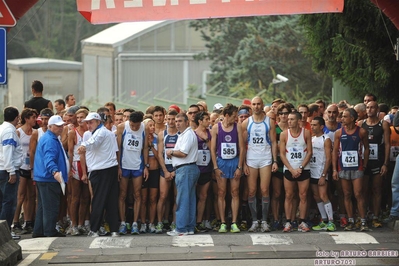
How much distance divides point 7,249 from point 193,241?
9.77 feet

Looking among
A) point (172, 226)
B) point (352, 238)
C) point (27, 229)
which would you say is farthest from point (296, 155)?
point (27, 229)

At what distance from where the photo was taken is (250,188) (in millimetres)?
15570

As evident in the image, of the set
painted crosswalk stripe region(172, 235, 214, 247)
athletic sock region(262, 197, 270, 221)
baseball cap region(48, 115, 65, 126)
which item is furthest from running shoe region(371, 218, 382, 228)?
baseball cap region(48, 115, 65, 126)

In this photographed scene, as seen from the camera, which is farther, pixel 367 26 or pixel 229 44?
pixel 229 44

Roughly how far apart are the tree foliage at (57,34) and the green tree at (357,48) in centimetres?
6110

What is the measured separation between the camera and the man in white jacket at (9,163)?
14.6m

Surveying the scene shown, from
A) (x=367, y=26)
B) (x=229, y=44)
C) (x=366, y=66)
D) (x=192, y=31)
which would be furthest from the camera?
(x=192, y=31)

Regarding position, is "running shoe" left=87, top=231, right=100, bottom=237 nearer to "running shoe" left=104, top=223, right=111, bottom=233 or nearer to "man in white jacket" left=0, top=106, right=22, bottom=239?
"running shoe" left=104, top=223, right=111, bottom=233

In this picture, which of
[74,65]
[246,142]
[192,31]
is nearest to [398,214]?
[246,142]

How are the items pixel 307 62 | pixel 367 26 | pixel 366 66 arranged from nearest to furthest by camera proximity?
pixel 367 26 < pixel 366 66 < pixel 307 62

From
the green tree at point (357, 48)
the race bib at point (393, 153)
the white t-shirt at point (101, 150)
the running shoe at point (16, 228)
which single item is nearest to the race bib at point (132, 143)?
Answer: the white t-shirt at point (101, 150)

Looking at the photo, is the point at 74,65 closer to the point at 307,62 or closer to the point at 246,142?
the point at 307,62

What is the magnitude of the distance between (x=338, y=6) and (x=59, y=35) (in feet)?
239

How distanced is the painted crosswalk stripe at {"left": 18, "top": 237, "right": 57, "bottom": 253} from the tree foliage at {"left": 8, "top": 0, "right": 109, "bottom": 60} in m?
70.6
